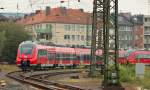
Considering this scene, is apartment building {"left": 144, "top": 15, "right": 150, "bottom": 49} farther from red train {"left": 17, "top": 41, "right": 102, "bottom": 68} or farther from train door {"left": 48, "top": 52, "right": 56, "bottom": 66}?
train door {"left": 48, "top": 52, "right": 56, "bottom": 66}

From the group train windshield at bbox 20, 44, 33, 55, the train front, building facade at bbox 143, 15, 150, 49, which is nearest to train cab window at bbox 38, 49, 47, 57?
the train front

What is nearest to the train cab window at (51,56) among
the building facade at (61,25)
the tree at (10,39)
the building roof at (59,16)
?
the tree at (10,39)

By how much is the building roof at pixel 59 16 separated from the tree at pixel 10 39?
34443 mm

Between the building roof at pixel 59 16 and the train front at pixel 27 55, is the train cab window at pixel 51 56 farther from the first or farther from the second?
the building roof at pixel 59 16

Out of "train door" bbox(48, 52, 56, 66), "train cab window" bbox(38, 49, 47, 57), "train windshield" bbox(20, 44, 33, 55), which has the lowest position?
"train door" bbox(48, 52, 56, 66)

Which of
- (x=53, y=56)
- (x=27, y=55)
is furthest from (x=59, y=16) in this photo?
(x=27, y=55)

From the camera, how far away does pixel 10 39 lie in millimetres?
74438

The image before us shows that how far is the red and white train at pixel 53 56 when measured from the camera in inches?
1943

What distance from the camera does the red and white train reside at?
4934cm

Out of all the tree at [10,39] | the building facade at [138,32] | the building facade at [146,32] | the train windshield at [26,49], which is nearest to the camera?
the train windshield at [26,49]

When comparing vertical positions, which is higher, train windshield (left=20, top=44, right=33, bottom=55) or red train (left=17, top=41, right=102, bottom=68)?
train windshield (left=20, top=44, right=33, bottom=55)

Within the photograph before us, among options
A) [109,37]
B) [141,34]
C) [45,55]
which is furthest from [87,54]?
[141,34]

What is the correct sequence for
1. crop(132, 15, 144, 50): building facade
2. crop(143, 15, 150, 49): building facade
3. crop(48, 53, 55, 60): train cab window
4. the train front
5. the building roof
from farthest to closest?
1. crop(143, 15, 150, 49): building facade
2. crop(132, 15, 144, 50): building facade
3. the building roof
4. crop(48, 53, 55, 60): train cab window
5. the train front

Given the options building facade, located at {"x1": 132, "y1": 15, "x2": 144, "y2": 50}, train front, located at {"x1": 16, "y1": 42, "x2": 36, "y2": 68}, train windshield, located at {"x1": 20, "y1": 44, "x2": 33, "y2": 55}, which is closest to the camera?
train front, located at {"x1": 16, "y1": 42, "x2": 36, "y2": 68}
